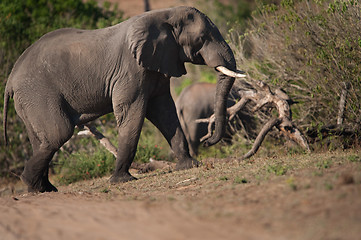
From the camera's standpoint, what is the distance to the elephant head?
27.1ft

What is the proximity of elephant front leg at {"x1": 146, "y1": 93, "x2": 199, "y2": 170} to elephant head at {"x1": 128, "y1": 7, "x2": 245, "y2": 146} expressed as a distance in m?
0.58

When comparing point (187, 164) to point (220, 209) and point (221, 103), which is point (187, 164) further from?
point (220, 209)

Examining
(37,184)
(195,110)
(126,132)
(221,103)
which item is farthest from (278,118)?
(37,184)

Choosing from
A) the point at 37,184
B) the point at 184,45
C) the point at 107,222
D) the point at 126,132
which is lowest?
the point at 37,184

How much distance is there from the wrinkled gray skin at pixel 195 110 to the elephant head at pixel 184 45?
3586mm

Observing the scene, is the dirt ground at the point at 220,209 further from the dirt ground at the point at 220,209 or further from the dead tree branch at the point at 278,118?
the dead tree branch at the point at 278,118

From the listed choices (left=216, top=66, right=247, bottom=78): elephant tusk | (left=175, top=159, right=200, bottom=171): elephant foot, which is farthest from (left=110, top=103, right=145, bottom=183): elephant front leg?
(left=216, top=66, right=247, bottom=78): elephant tusk

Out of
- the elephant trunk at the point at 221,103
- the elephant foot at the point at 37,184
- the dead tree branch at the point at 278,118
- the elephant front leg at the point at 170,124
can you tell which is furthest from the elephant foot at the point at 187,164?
the elephant foot at the point at 37,184

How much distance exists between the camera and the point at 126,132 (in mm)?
8336

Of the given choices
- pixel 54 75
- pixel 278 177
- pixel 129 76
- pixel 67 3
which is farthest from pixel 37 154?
pixel 67 3

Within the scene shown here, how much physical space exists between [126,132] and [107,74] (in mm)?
959

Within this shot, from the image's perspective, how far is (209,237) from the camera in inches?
172

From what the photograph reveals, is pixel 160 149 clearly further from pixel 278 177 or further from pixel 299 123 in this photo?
pixel 278 177

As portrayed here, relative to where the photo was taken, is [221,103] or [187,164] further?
[187,164]
